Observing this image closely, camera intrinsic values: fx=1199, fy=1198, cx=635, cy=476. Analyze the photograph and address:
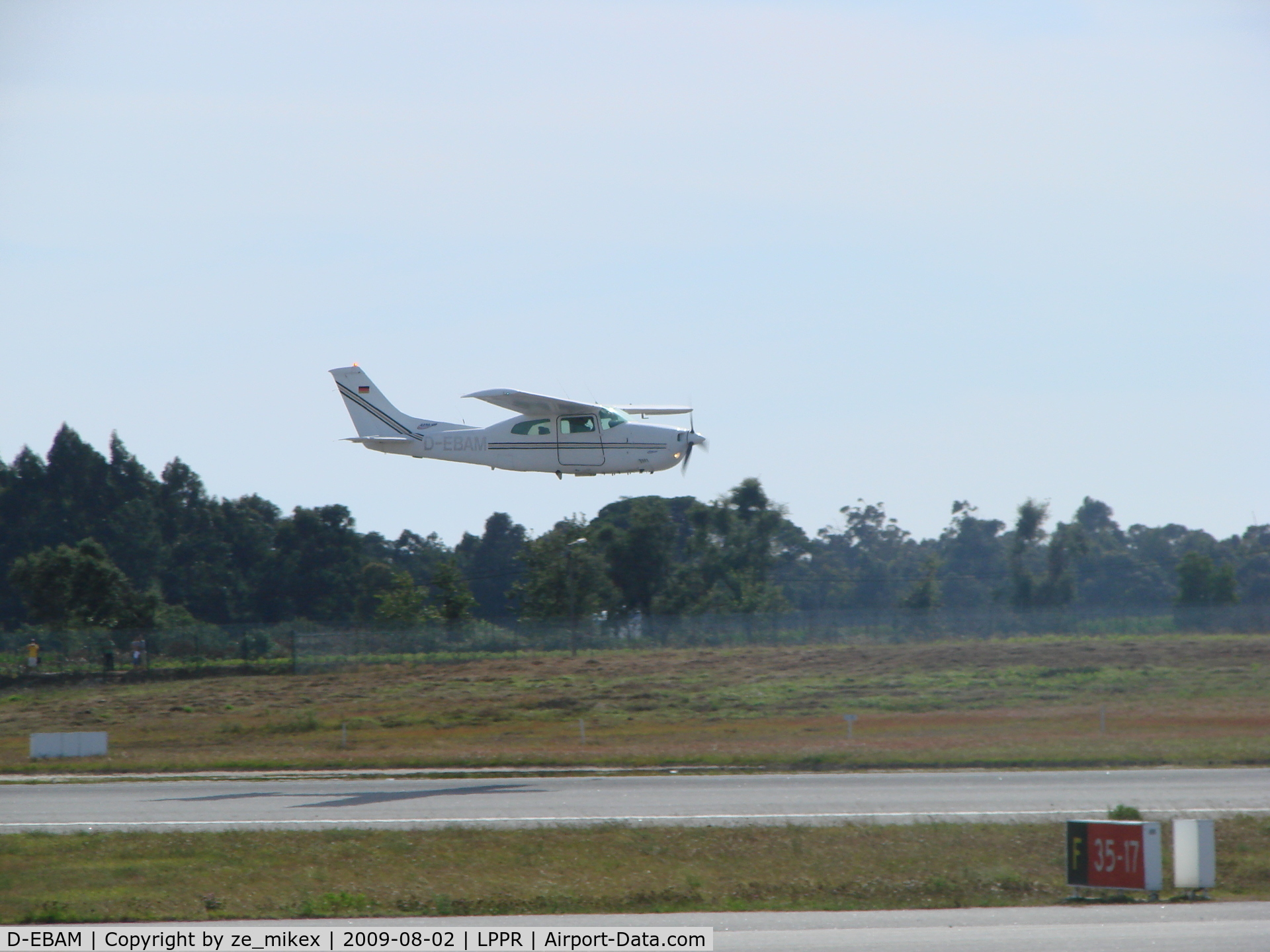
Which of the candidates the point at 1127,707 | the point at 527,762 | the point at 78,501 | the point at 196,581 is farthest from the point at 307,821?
the point at 78,501

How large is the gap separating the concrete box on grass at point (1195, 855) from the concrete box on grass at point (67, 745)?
31.9 meters

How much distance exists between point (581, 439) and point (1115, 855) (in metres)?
19.5

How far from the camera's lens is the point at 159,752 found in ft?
129

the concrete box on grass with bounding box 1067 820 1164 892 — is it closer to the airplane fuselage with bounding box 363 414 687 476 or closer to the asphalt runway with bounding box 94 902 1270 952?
the asphalt runway with bounding box 94 902 1270 952

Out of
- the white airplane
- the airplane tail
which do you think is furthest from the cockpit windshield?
the airplane tail

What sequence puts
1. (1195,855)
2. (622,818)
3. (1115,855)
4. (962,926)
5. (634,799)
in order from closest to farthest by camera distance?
(962,926)
(1115,855)
(1195,855)
(622,818)
(634,799)

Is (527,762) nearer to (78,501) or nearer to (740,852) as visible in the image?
(740,852)

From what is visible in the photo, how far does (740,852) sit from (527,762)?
16102mm

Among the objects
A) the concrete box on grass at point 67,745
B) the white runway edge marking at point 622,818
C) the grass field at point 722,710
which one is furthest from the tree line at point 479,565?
the white runway edge marking at point 622,818

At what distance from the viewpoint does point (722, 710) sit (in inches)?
1901

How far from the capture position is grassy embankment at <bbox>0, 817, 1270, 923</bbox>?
49.5 feet

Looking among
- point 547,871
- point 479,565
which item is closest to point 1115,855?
point 547,871

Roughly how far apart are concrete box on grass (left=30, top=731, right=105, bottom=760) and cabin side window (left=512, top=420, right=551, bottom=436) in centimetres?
1648

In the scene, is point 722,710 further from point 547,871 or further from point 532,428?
point 547,871
